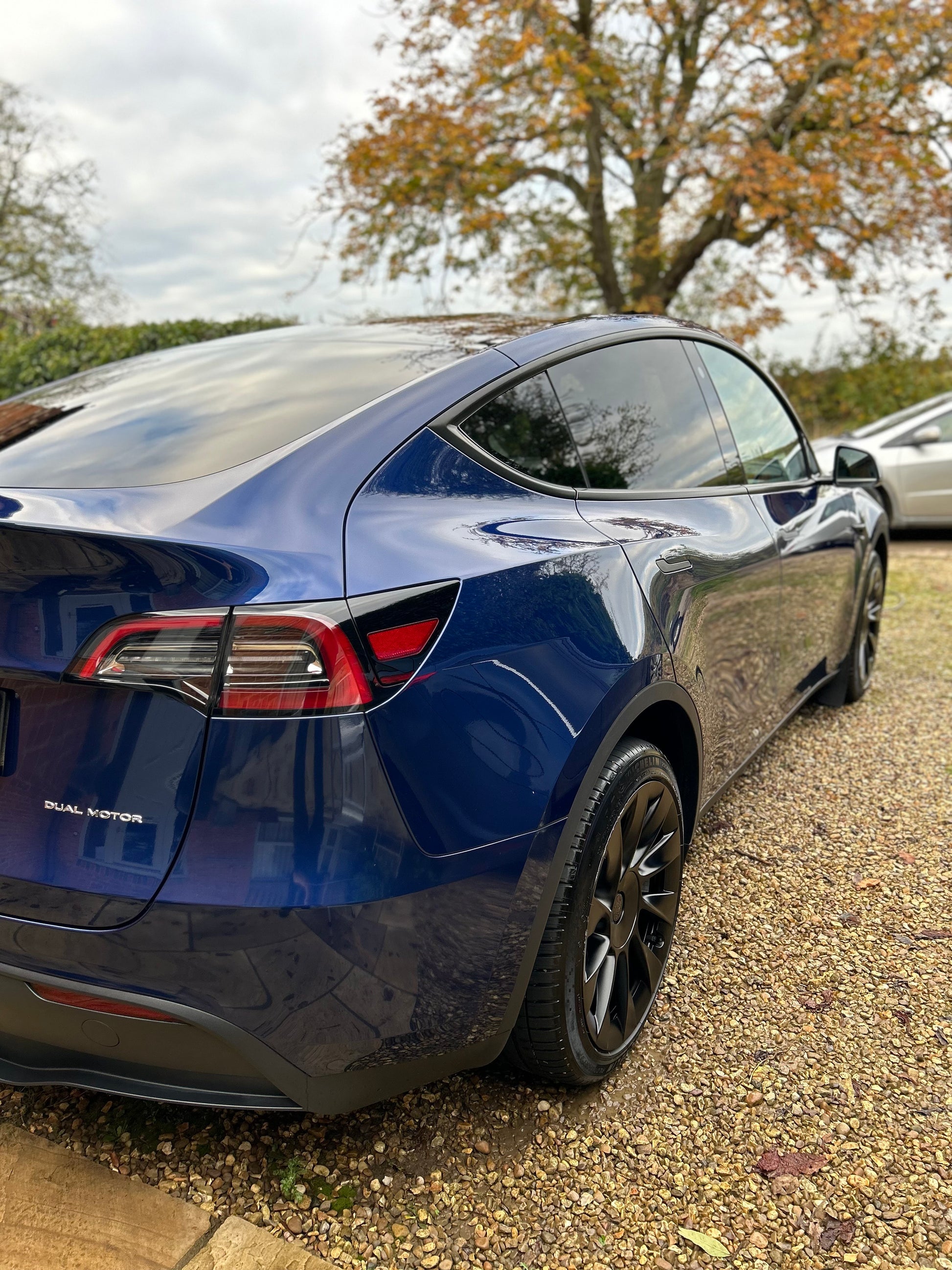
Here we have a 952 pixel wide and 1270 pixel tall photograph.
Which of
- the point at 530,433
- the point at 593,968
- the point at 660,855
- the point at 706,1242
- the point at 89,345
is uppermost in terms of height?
the point at 89,345

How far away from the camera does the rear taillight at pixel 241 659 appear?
4.78ft

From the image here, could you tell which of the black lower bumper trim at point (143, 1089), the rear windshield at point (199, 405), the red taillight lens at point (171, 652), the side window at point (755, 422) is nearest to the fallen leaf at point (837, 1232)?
the black lower bumper trim at point (143, 1089)

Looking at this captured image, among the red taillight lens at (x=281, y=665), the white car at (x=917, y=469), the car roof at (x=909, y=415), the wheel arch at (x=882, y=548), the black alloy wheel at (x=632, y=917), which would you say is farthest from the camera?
the car roof at (x=909, y=415)

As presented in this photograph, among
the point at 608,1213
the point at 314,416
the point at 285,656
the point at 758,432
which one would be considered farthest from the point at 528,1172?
the point at 758,432

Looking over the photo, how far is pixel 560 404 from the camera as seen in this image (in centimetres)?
228

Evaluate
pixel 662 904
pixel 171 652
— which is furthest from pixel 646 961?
pixel 171 652

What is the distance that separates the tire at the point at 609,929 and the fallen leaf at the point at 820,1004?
1.21 feet

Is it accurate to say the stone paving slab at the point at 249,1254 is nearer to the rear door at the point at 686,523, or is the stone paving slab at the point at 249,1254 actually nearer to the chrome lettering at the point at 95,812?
the chrome lettering at the point at 95,812

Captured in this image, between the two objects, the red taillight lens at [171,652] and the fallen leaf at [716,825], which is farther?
the fallen leaf at [716,825]

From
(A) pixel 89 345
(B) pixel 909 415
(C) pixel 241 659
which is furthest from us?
(A) pixel 89 345

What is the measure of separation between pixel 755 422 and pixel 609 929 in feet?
6.59

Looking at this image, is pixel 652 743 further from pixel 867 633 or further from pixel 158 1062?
pixel 867 633

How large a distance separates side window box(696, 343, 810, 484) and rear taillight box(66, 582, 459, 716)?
206 cm

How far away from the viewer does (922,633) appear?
6.26 meters
